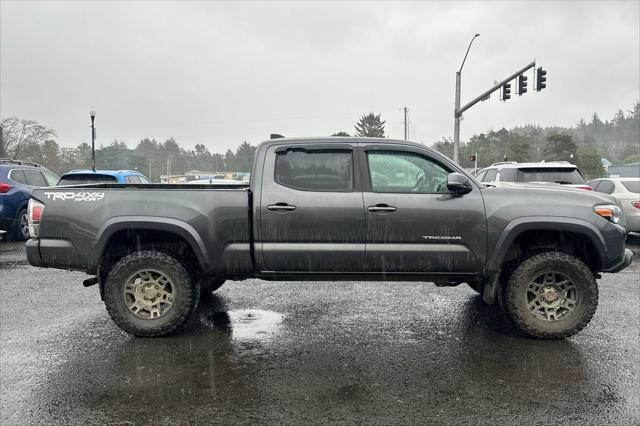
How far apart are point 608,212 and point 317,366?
10.3 ft

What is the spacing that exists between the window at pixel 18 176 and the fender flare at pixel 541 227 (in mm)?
10877

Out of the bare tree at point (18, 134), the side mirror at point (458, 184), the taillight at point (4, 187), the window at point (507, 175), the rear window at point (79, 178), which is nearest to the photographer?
the side mirror at point (458, 184)

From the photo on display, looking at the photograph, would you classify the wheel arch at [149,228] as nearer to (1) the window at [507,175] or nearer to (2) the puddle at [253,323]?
(2) the puddle at [253,323]

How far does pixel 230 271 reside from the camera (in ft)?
14.7

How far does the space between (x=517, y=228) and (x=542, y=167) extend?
18.7 feet

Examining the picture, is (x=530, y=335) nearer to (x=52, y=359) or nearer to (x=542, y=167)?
(x=52, y=359)

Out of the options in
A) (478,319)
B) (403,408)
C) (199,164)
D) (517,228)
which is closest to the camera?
(403,408)

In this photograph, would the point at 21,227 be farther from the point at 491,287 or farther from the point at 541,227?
the point at 541,227

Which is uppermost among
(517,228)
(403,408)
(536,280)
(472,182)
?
(472,182)

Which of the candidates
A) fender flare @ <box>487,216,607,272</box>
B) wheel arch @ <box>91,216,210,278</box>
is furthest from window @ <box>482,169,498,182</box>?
wheel arch @ <box>91,216,210,278</box>

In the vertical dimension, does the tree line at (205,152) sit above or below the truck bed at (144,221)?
above

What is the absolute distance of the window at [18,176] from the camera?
10.7 m

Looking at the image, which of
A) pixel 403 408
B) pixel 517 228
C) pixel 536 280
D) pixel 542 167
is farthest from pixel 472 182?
pixel 542 167

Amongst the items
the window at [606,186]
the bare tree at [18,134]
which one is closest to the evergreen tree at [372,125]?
the bare tree at [18,134]
